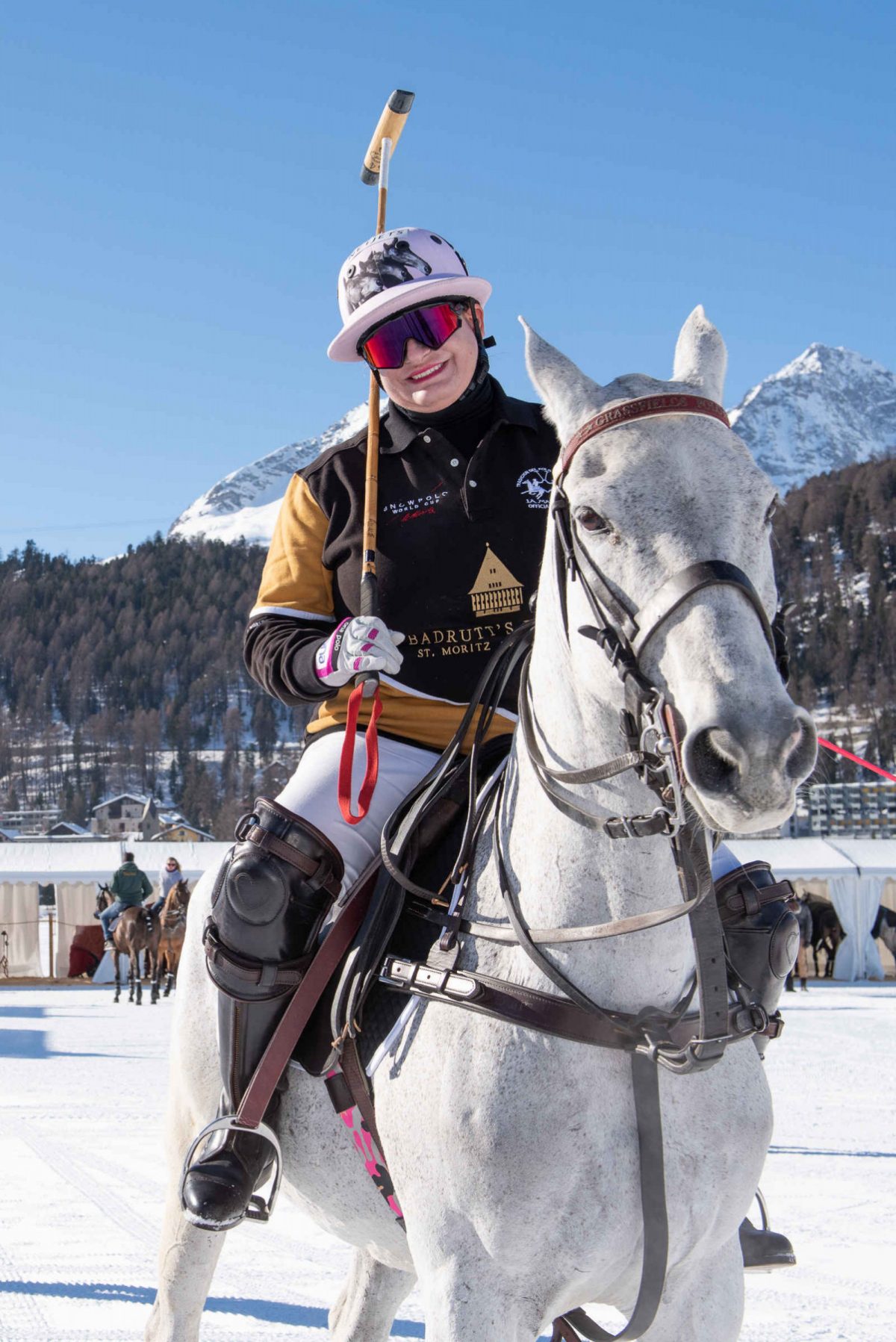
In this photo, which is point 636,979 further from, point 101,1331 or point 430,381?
point 101,1331

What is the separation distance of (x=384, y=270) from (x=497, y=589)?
2.68 feet

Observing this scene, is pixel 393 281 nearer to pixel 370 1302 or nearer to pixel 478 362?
pixel 478 362

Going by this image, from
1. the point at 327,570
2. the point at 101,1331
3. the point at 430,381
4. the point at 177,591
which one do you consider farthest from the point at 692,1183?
the point at 177,591

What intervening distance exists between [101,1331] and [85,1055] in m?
8.86

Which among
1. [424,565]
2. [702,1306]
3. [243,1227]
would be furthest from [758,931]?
[243,1227]

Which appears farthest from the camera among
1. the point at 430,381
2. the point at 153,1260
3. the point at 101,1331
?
the point at 153,1260

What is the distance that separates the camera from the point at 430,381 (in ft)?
10.1

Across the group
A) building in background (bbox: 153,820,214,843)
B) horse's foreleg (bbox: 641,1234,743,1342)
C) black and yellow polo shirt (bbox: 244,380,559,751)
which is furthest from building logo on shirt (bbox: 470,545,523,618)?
building in background (bbox: 153,820,214,843)

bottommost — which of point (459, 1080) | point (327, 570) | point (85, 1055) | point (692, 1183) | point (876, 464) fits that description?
point (85, 1055)

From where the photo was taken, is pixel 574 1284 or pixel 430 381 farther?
pixel 430 381

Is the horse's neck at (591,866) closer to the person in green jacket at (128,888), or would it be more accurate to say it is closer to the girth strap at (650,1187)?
the girth strap at (650,1187)

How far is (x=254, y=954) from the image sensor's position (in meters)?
2.74

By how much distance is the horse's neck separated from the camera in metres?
2.12

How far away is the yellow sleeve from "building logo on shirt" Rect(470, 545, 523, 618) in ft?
1.44
